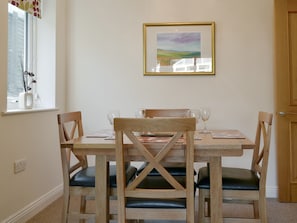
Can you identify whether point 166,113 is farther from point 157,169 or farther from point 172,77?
point 157,169

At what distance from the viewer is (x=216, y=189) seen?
1.86 metres

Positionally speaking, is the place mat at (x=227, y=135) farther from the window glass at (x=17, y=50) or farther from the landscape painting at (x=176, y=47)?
the window glass at (x=17, y=50)

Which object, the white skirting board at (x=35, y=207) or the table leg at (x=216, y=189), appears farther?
the white skirting board at (x=35, y=207)

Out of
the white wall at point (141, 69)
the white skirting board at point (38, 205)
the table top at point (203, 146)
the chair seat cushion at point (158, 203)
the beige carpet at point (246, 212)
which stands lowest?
the beige carpet at point (246, 212)

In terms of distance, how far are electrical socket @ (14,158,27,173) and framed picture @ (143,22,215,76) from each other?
5.09 ft

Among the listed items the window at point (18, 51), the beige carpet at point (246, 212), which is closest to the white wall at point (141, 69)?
the beige carpet at point (246, 212)

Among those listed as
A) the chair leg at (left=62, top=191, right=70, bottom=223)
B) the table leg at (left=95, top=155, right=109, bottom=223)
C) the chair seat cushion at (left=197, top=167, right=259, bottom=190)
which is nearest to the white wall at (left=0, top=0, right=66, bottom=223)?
the chair leg at (left=62, top=191, right=70, bottom=223)

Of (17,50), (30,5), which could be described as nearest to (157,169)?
(17,50)

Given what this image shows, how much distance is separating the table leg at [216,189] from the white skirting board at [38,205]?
159cm

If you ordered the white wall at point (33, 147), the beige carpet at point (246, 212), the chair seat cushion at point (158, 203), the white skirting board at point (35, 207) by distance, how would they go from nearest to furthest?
the chair seat cushion at point (158, 203)
the white wall at point (33, 147)
the white skirting board at point (35, 207)
the beige carpet at point (246, 212)

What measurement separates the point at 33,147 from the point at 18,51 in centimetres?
97

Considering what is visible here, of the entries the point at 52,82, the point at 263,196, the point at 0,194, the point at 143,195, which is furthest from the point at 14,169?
the point at 263,196

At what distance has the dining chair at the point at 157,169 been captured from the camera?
159cm

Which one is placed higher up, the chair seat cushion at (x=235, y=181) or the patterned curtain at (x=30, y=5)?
the patterned curtain at (x=30, y=5)
